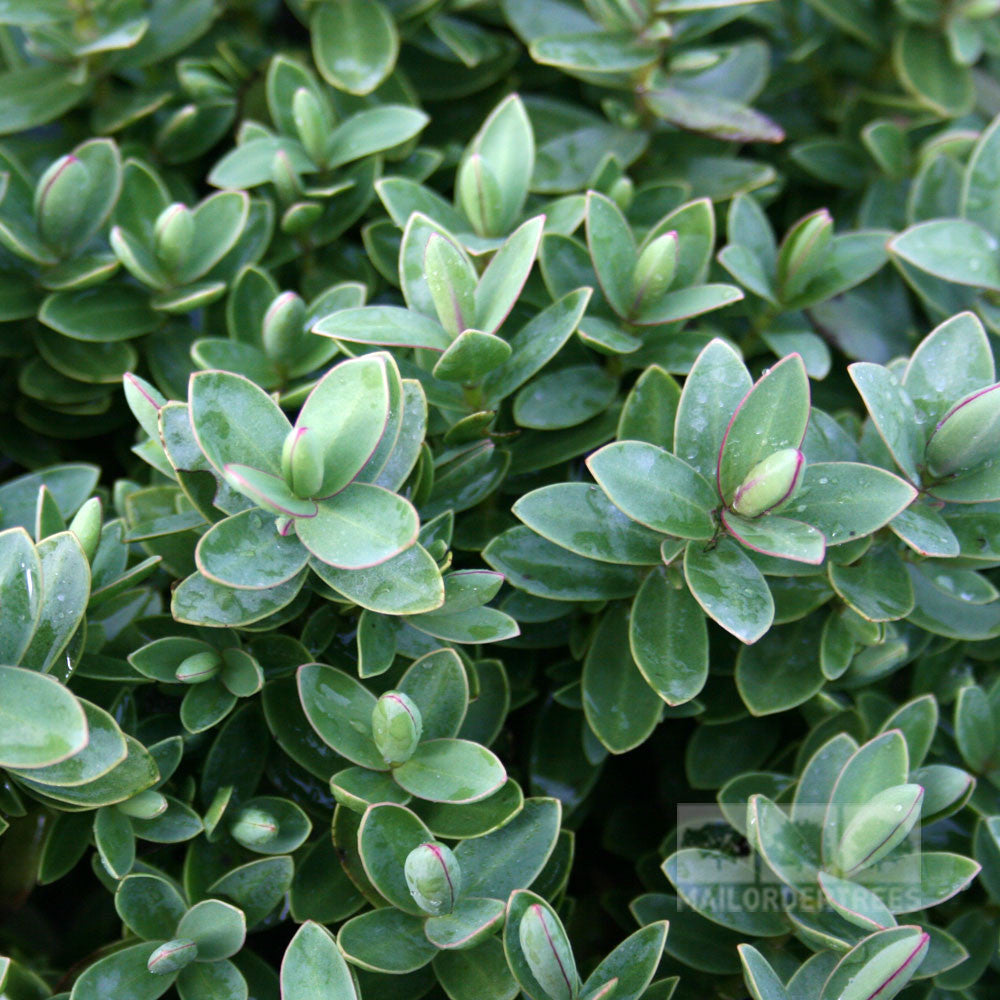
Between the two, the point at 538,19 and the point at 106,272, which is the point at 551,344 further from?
the point at 538,19

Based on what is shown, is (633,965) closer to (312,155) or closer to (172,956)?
(172,956)

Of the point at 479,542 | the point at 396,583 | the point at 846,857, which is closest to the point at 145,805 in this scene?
the point at 396,583

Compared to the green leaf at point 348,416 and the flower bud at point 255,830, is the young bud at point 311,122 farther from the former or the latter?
the flower bud at point 255,830

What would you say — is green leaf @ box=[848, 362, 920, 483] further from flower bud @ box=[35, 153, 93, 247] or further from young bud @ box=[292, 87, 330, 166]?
flower bud @ box=[35, 153, 93, 247]

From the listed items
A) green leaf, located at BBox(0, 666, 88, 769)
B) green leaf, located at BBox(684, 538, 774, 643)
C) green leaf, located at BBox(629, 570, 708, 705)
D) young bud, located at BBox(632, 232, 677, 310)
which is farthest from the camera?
young bud, located at BBox(632, 232, 677, 310)

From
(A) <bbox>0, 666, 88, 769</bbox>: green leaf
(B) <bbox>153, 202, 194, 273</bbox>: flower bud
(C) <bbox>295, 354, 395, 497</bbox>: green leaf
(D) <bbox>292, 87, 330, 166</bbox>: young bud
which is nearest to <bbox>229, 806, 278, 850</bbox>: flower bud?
(A) <bbox>0, 666, 88, 769</bbox>: green leaf

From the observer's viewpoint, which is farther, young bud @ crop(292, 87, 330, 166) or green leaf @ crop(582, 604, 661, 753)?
young bud @ crop(292, 87, 330, 166)

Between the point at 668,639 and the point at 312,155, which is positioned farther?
the point at 312,155
